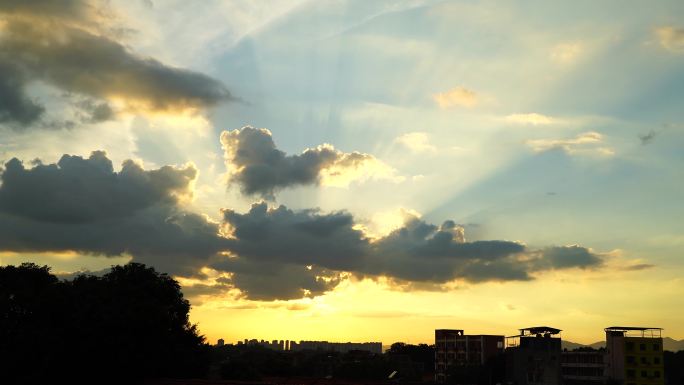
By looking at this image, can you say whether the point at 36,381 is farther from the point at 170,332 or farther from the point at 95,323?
the point at 170,332

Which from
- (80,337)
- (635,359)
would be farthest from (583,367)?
(80,337)

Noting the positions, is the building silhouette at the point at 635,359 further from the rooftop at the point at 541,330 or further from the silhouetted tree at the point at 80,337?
the silhouetted tree at the point at 80,337

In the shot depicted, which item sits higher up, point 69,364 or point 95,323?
point 95,323

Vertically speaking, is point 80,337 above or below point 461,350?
above

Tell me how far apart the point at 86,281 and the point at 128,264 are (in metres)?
11.0

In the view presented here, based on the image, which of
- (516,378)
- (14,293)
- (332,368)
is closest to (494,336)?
(516,378)

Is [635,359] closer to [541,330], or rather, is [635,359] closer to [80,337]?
[541,330]

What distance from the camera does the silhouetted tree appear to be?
54688 mm

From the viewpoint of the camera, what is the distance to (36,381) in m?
54.0

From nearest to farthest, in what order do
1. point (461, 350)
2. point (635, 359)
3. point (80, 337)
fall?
point (80, 337) < point (635, 359) < point (461, 350)

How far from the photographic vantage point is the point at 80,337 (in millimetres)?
55500

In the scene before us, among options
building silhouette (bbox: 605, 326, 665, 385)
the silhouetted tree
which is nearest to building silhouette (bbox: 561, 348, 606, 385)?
building silhouette (bbox: 605, 326, 665, 385)

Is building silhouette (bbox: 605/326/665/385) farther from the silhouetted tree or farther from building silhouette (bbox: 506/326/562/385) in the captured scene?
the silhouetted tree

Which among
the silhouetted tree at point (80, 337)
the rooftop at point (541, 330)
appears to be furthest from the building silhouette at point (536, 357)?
the silhouetted tree at point (80, 337)
